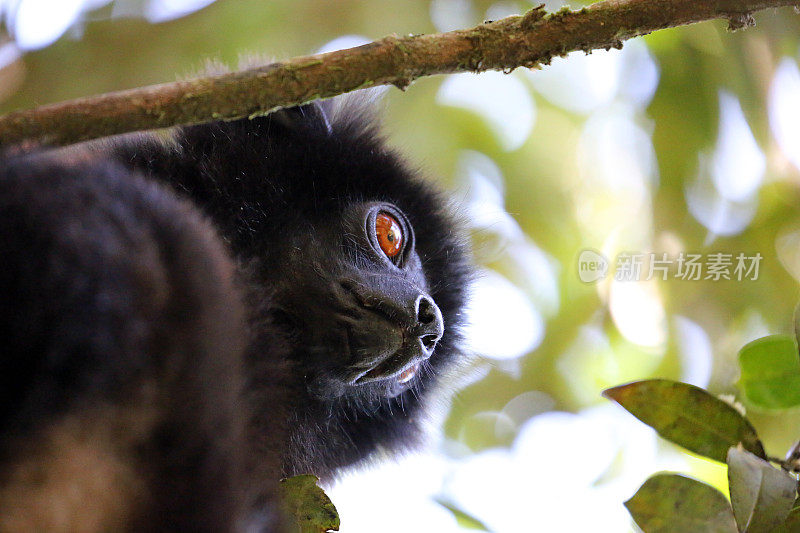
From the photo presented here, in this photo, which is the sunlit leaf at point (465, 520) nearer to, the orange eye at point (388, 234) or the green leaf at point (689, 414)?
the orange eye at point (388, 234)

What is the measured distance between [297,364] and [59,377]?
1269mm

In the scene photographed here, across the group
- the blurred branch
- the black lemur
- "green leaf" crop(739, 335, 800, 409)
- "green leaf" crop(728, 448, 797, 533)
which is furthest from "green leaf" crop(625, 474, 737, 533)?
the blurred branch

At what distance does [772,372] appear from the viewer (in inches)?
80.7

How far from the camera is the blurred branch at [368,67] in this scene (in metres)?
1.58

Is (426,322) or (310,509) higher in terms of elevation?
(426,322)

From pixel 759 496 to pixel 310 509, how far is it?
3.15 ft

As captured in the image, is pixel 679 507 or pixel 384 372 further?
pixel 384 372
